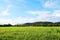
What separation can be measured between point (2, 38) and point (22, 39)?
2.37 m

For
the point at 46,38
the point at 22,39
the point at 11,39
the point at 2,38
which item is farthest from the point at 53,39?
the point at 2,38

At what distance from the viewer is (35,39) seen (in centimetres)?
1612

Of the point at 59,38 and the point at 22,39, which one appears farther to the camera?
the point at 59,38

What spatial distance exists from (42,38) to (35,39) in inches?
36.3

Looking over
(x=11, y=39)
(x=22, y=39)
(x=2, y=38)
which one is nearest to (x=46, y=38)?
(x=22, y=39)

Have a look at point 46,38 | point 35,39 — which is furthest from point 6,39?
point 46,38

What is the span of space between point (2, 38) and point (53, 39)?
561 centimetres

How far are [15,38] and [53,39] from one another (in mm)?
4160

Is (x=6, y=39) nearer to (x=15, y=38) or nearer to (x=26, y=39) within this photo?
(x=15, y=38)

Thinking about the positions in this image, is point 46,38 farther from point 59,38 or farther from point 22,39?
point 22,39

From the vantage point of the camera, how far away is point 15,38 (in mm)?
16688

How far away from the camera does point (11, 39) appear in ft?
53.4

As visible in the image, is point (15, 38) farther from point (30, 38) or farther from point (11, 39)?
point (30, 38)

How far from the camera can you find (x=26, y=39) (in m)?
16.0
